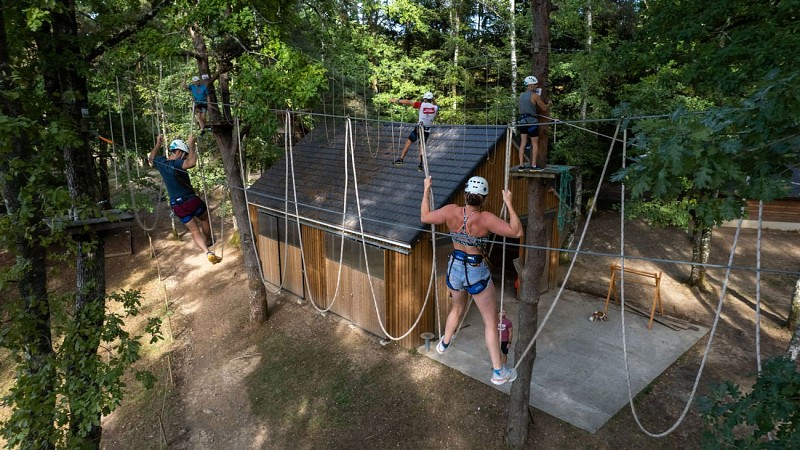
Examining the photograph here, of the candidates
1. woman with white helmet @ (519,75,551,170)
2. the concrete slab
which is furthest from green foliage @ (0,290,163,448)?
woman with white helmet @ (519,75,551,170)

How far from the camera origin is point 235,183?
10.5 metres

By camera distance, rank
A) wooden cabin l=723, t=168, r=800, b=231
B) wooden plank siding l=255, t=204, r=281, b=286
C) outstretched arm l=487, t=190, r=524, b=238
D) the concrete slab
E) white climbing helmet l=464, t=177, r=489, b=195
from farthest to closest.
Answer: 1. wooden cabin l=723, t=168, r=800, b=231
2. wooden plank siding l=255, t=204, r=281, b=286
3. the concrete slab
4. white climbing helmet l=464, t=177, r=489, b=195
5. outstretched arm l=487, t=190, r=524, b=238

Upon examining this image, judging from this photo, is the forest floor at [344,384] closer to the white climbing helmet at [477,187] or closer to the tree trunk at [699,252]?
the tree trunk at [699,252]

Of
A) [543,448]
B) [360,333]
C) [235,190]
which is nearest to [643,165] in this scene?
[543,448]

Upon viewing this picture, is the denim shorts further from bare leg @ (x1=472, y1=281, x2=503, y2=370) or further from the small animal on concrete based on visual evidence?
the small animal on concrete

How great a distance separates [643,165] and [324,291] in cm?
944

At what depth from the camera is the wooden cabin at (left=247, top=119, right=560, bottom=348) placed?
9.21m

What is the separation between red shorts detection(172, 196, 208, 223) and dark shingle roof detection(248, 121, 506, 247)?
4.90 ft

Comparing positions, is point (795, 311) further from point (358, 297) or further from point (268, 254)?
point (268, 254)

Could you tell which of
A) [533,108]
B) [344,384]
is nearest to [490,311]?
[533,108]

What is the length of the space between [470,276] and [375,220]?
3.29 m

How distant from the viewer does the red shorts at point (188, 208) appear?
7.65 meters

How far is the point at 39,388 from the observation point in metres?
5.11

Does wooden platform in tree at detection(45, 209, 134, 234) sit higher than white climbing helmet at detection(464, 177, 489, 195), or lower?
lower
